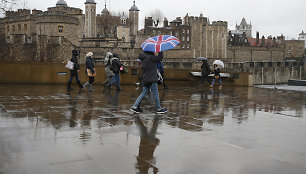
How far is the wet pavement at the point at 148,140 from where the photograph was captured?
12.8 ft

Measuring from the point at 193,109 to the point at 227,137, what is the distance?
3005 mm

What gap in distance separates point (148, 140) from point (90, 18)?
8811 cm

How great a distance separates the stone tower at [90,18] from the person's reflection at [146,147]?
83872 millimetres

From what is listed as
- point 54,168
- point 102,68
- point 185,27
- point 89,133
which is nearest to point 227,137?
point 89,133

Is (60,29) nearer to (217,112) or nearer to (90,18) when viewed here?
(90,18)

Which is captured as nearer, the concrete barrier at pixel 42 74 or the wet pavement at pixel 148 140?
the wet pavement at pixel 148 140

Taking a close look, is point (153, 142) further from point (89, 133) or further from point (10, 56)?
point (10, 56)

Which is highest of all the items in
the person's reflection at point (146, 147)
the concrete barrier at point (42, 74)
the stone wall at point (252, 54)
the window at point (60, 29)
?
the window at point (60, 29)

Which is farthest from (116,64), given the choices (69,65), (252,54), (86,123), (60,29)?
(252,54)

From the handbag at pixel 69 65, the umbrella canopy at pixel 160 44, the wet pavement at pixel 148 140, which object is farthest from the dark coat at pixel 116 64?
the umbrella canopy at pixel 160 44

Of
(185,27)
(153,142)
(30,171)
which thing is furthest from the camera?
(185,27)

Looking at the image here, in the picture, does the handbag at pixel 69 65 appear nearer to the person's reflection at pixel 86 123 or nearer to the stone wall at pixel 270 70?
the person's reflection at pixel 86 123

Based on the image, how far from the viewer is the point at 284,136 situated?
5594 millimetres

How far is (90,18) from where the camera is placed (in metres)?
90.2
